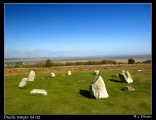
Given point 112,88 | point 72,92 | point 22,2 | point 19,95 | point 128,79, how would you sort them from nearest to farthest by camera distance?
point 22,2 < point 19,95 < point 72,92 < point 112,88 < point 128,79

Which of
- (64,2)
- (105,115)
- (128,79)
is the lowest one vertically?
(105,115)

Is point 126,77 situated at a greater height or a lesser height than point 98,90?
greater

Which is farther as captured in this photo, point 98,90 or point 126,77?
point 126,77

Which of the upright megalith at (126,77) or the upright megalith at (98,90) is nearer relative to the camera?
the upright megalith at (98,90)

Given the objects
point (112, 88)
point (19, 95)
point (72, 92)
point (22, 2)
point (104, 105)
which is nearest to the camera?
point (22, 2)

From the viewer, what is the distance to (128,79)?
23.2m

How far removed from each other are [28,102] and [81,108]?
5.35 m

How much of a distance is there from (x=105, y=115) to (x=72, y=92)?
6521 mm

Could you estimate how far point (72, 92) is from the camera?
18625 millimetres

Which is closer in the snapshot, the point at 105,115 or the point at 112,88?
the point at 105,115

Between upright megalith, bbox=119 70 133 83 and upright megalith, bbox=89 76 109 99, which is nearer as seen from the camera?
upright megalith, bbox=89 76 109 99

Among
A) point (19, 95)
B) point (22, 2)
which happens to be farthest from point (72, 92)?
point (22, 2)
